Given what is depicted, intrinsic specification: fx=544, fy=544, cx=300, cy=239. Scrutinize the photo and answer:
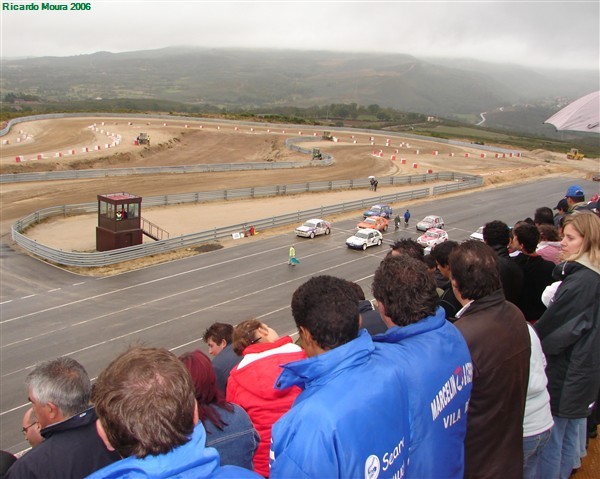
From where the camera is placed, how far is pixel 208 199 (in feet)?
149

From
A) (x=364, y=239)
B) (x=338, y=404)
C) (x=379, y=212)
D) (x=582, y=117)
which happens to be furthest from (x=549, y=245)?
(x=379, y=212)

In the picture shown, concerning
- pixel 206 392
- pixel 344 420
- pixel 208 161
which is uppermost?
pixel 344 420

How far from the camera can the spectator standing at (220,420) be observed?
3.61 meters

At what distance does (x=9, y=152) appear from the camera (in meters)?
61.4

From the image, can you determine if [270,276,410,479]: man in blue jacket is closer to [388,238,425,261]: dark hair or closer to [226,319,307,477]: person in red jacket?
[226,319,307,477]: person in red jacket

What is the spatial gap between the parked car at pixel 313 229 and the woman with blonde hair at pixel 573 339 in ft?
94.3

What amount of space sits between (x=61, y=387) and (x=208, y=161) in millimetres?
67763

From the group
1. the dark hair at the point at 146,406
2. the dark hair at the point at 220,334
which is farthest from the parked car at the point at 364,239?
the dark hair at the point at 146,406

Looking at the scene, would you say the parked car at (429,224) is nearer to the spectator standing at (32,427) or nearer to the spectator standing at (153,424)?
the spectator standing at (32,427)

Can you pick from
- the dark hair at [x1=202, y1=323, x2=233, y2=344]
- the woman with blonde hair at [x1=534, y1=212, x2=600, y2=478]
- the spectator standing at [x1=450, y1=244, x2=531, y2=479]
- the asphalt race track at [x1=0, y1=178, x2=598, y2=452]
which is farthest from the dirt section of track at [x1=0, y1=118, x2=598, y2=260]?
the spectator standing at [x1=450, y1=244, x2=531, y2=479]

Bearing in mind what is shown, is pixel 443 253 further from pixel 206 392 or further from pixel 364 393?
pixel 364 393

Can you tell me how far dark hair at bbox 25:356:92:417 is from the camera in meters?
3.96

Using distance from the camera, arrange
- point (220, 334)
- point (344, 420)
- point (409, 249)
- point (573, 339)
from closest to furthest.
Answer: point (344, 420), point (573, 339), point (220, 334), point (409, 249)

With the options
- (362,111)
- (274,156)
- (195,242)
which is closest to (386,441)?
(195,242)
